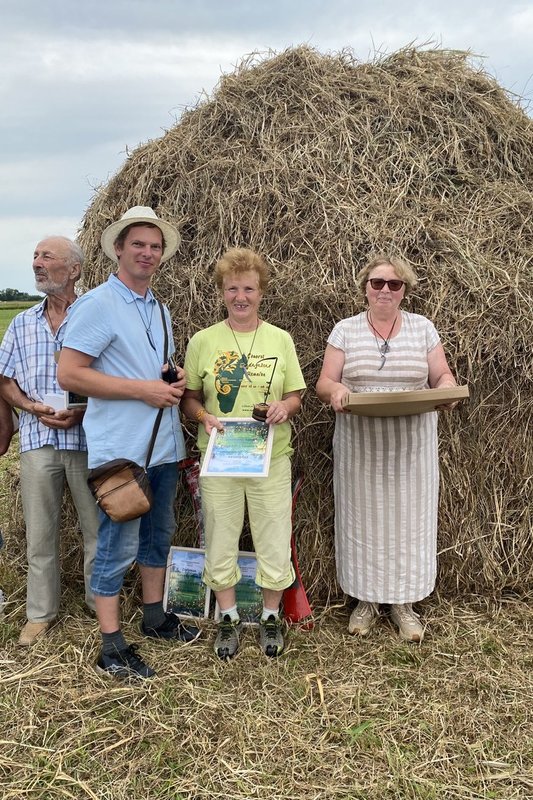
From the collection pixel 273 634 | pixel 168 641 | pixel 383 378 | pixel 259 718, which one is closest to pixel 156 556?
pixel 168 641

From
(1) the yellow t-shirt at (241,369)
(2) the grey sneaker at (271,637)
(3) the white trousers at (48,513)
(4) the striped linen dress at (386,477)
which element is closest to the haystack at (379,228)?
(4) the striped linen dress at (386,477)

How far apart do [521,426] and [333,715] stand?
2240mm

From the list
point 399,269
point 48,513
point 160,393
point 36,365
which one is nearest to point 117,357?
point 160,393

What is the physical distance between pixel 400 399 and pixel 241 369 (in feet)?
2.89

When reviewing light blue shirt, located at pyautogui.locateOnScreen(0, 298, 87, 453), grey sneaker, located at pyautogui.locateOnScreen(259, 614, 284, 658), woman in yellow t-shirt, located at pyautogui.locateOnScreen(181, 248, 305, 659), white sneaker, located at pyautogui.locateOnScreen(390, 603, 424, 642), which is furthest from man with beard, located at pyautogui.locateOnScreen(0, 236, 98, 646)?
white sneaker, located at pyautogui.locateOnScreen(390, 603, 424, 642)

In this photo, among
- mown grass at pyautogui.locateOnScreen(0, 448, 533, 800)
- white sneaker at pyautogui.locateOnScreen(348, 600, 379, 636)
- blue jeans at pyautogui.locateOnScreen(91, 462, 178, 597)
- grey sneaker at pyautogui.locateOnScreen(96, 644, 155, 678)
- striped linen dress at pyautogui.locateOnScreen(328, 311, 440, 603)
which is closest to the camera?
mown grass at pyautogui.locateOnScreen(0, 448, 533, 800)

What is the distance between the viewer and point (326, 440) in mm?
4195

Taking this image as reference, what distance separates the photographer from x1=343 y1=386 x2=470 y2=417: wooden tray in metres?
2.99

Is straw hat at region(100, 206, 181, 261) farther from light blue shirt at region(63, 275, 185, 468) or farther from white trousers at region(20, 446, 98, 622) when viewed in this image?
white trousers at region(20, 446, 98, 622)

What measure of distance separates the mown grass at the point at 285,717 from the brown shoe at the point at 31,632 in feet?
0.20

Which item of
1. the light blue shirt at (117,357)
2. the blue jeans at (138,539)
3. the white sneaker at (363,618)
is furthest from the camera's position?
the white sneaker at (363,618)

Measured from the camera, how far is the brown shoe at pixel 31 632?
3840 millimetres

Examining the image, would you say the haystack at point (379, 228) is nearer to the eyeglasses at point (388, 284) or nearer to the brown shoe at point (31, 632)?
the eyeglasses at point (388, 284)

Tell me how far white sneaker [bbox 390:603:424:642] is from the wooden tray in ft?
4.49
